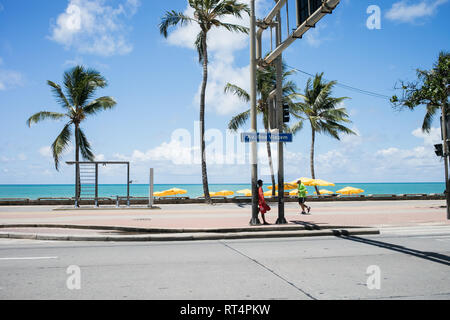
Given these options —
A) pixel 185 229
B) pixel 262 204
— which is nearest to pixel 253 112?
pixel 262 204

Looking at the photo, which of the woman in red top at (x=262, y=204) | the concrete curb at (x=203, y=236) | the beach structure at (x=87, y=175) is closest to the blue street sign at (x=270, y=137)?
the woman in red top at (x=262, y=204)

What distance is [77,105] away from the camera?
28797mm

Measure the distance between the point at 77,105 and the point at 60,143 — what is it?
3.19 m

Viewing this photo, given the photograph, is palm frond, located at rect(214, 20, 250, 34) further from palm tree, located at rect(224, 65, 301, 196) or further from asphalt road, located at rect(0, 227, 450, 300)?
asphalt road, located at rect(0, 227, 450, 300)

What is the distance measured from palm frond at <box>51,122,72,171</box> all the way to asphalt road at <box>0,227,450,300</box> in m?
19.4

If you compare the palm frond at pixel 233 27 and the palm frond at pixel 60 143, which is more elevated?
the palm frond at pixel 233 27

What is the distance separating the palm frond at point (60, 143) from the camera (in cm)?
2804

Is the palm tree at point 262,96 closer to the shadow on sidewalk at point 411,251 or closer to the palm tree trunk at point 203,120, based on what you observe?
the palm tree trunk at point 203,120

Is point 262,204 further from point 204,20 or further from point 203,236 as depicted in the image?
point 204,20

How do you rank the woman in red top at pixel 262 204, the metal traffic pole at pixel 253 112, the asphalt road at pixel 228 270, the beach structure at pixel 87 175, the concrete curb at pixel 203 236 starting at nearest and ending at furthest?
the asphalt road at pixel 228 270
the concrete curb at pixel 203 236
the metal traffic pole at pixel 253 112
the woman in red top at pixel 262 204
the beach structure at pixel 87 175

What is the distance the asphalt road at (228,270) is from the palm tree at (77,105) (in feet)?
65.5

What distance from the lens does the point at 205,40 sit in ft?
92.4

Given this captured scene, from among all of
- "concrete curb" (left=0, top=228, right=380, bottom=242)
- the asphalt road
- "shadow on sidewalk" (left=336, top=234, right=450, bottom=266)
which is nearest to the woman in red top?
"concrete curb" (left=0, top=228, right=380, bottom=242)
